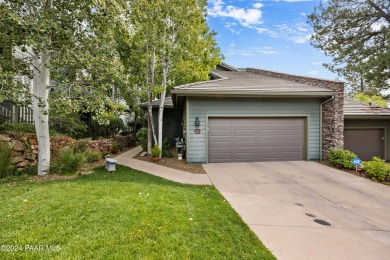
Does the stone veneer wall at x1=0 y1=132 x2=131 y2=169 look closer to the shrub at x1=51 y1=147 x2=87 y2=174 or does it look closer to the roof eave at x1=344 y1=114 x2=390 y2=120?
the shrub at x1=51 y1=147 x2=87 y2=174

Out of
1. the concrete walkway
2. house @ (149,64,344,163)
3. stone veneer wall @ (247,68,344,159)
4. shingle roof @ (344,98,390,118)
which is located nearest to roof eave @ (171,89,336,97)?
house @ (149,64,344,163)

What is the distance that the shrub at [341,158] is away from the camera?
7180mm

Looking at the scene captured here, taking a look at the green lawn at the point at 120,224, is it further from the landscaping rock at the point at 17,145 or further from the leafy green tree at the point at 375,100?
the leafy green tree at the point at 375,100

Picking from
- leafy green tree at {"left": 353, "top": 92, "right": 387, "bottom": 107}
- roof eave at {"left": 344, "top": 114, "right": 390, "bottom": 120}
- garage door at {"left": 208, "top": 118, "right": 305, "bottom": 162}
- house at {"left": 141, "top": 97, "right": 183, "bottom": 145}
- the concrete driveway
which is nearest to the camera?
the concrete driveway

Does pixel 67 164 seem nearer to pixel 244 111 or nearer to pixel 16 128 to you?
pixel 16 128

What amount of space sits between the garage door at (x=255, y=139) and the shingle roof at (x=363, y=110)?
240cm

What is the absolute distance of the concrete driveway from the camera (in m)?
2.71

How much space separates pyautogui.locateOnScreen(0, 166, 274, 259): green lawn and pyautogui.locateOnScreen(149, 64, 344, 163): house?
12.2 ft

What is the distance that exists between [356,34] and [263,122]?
1114 centimetres

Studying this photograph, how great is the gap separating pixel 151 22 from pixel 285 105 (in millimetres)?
6697

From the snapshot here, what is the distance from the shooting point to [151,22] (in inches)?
311

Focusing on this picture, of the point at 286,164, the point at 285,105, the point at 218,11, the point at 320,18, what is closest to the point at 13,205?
the point at 286,164

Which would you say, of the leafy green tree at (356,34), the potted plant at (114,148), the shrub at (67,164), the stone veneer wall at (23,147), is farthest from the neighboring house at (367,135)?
the stone veneer wall at (23,147)

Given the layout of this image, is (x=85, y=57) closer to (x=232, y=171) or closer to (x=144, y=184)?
(x=144, y=184)
